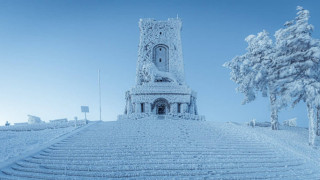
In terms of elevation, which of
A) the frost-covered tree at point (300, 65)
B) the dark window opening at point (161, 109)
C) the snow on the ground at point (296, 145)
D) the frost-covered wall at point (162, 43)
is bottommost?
the snow on the ground at point (296, 145)

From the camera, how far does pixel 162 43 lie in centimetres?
Result: 3212

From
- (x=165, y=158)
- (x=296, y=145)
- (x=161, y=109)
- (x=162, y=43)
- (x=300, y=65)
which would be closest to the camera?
(x=165, y=158)

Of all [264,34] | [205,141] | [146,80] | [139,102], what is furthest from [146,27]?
[205,141]

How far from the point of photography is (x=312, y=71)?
16531 millimetres

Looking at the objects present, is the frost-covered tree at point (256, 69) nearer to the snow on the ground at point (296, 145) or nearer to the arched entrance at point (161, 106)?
the snow on the ground at point (296, 145)

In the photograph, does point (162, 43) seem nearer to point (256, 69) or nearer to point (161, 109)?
point (161, 109)

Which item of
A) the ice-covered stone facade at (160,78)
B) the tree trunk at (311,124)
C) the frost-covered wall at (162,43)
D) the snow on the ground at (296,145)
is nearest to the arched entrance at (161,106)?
the ice-covered stone facade at (160,78)

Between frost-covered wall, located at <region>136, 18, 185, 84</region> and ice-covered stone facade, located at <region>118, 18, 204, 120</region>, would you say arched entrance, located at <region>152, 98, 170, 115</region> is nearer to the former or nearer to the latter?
ice-covered stone facade, located at <region>118, 18, 204, 120</region>

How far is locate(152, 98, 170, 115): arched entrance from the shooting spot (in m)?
29.7

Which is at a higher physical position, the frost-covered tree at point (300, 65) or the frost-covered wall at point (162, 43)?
the frost-covered wall at point (162, 43)

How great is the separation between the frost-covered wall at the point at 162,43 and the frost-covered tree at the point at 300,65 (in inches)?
580

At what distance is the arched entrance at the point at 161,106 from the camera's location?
2970cm

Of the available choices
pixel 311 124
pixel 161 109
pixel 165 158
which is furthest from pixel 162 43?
pixel 165 158

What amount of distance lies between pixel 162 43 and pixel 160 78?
5214 mm
